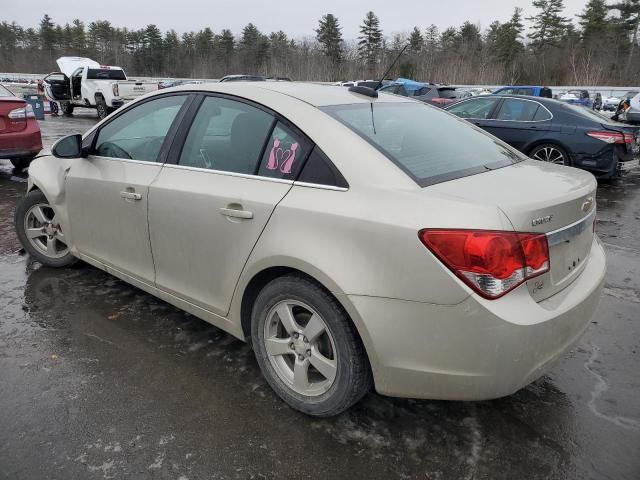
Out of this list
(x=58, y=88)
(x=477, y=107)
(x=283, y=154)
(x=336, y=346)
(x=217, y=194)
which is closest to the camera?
(x=336, y=346)

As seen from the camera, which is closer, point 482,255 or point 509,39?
point 482,255

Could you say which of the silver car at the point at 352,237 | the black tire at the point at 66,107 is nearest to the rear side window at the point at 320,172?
the silver car at the point at 352,237

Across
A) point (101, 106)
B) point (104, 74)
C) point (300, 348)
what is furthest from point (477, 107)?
point (104, 74)

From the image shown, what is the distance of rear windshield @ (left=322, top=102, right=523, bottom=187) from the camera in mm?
2371

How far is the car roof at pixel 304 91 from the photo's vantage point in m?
2.73

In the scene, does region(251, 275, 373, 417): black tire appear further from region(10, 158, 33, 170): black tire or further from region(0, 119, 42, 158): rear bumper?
region(10, 158, 33, 170): black tire

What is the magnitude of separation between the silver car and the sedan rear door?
0.4 inches

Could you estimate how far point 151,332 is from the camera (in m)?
3.33

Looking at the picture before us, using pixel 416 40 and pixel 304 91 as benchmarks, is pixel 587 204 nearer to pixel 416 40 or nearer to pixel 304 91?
pixel 304 91

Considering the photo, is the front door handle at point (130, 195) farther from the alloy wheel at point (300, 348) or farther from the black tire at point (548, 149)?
the black tire at point (548, 149)

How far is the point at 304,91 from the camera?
286 centimetres

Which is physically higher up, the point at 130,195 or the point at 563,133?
the point at 130,195

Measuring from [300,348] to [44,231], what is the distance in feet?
9.86

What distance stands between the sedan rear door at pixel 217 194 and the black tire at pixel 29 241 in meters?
1.59
